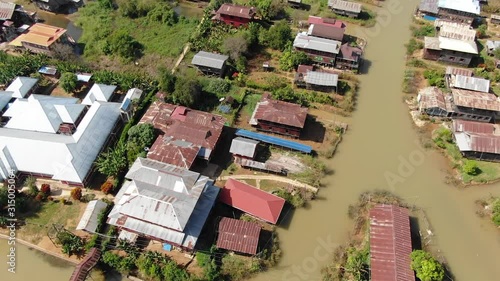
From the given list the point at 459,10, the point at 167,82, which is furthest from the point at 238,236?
the point at 459,10

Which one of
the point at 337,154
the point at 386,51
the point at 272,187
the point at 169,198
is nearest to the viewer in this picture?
the point at 169,198

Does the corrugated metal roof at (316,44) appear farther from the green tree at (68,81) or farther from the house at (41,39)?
the house at (41,39)

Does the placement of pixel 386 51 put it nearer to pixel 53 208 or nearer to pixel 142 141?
pixel 142 141

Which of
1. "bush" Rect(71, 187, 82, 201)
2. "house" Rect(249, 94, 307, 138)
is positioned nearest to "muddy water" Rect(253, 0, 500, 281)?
"house" Rect(249, 94, 307, 138)

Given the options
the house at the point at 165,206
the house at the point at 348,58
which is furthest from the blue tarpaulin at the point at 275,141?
the house at the point at 348,58

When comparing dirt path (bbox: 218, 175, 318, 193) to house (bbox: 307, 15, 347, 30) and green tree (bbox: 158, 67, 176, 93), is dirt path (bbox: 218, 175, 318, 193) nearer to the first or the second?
green tree (bbox: 158, 67, 176, 93)

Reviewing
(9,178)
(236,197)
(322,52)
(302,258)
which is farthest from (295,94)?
(9,178)
